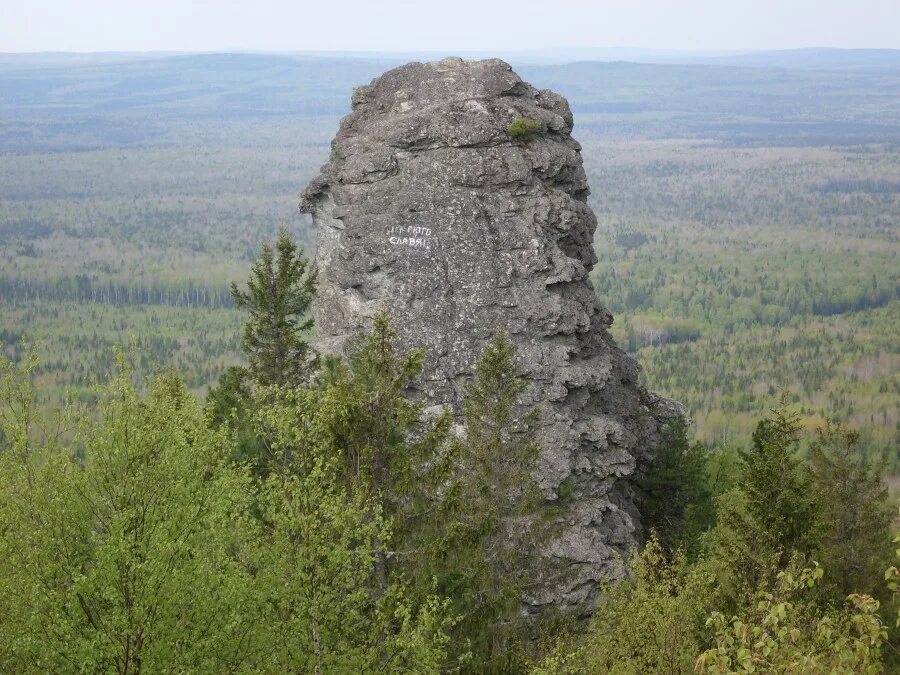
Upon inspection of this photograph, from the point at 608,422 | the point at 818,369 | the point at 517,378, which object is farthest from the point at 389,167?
the point at 818,369

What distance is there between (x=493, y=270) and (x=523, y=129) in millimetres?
5454

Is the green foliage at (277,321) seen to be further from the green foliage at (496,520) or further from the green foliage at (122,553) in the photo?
the green foliage at (122,553)

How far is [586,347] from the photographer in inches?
1412

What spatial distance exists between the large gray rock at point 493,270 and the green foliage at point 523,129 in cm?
21

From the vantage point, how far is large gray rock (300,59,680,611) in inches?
1315

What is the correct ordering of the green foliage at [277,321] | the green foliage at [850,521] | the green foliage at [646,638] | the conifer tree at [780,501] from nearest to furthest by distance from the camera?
the green foliage at [646,638]
the conifer tree at [780,501]
the green foliage at [850,521]
the green foliage at [277,321]

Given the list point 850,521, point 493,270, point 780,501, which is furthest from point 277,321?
point 850,521

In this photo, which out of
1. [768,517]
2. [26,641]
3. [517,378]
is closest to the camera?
[26,641]

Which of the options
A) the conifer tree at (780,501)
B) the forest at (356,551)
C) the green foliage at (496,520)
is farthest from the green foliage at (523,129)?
the conifer tree at (780,501)

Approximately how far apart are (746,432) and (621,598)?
93199 mm

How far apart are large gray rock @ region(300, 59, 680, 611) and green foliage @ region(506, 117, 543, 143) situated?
21cm

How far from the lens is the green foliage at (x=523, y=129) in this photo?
121ft

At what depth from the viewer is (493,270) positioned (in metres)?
34.9

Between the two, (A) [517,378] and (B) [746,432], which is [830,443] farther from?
(B) [746,432]
